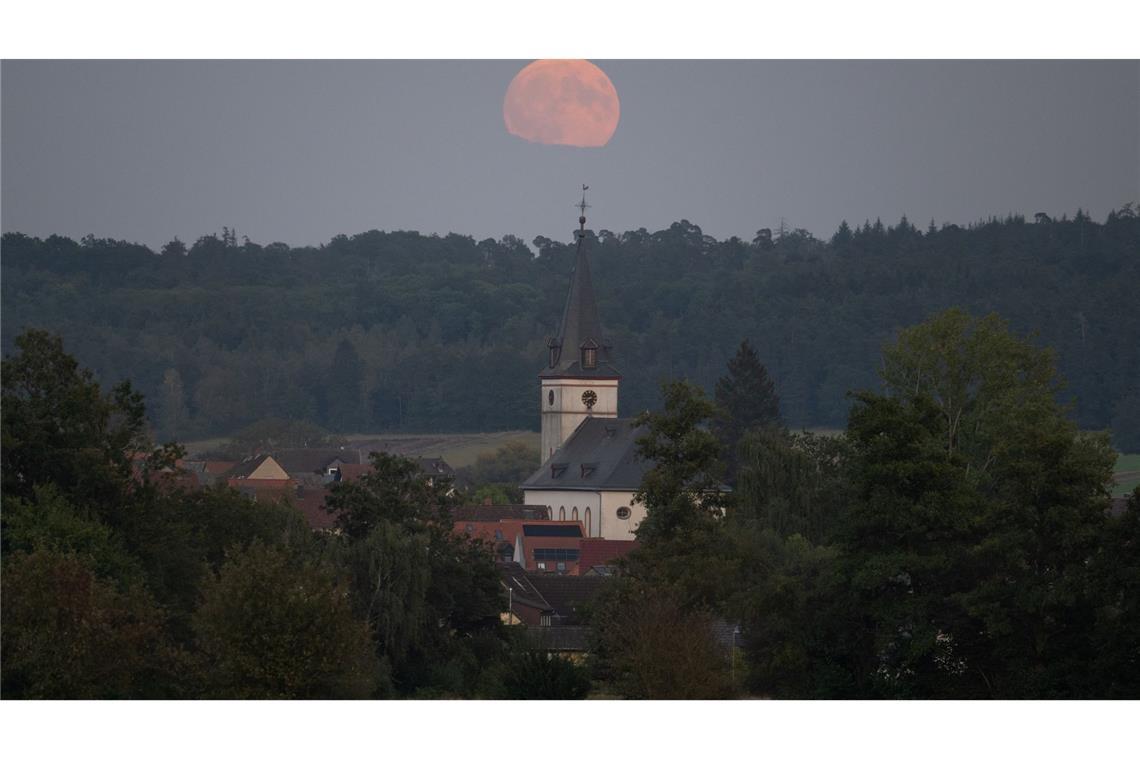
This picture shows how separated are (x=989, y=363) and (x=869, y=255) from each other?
133346mm

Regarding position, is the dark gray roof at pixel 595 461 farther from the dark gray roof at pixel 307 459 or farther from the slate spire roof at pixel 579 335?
the dark gray roof at pixel 307 459

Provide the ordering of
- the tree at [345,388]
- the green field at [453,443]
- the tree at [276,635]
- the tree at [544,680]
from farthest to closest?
the tree at [345,388], the green field at [453,443], the tree at [544,680], the tree at [276,635]

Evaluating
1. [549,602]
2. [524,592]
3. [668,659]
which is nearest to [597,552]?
[549,602]

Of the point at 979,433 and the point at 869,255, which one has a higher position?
the point at 869,255

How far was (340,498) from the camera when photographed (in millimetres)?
53562

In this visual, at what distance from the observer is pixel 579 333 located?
117625 millimetres

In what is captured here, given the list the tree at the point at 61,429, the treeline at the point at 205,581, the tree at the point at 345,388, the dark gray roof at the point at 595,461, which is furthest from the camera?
the tree at the point at 345,388

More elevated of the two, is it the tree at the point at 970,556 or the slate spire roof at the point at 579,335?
the slate spire roof at the point at 579,335

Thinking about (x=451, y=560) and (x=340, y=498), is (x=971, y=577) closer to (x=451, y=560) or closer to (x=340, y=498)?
(x=451, y=560)

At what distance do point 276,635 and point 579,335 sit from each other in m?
87.9

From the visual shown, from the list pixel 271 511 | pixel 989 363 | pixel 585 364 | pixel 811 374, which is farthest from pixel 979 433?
pixel 811 374

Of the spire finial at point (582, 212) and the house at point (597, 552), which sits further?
the spire finial at point (582, 212)

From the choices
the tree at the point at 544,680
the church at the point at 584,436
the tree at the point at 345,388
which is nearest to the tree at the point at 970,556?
the tree at the point at 544,680

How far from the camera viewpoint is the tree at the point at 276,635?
29891mm
